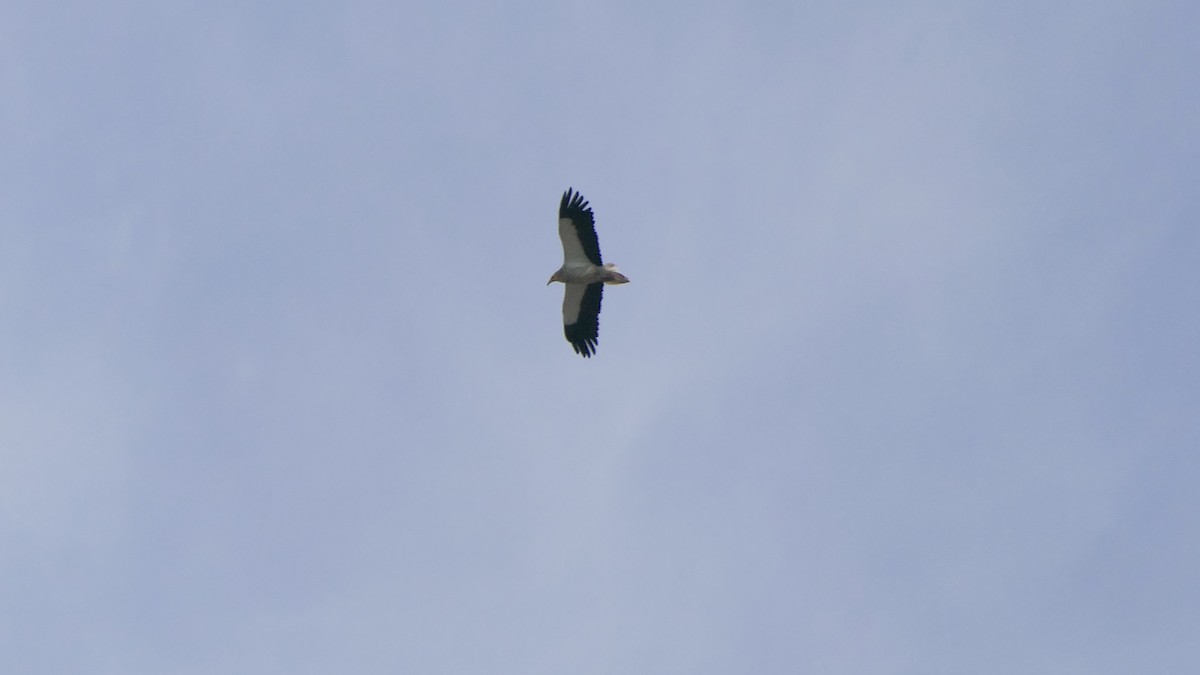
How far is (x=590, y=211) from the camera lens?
4650 cm

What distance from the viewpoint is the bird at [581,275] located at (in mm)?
46469

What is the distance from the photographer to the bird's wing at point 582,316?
48.5 metres

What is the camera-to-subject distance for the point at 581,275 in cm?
4750

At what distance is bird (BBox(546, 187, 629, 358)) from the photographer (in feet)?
152

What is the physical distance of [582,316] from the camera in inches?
1930

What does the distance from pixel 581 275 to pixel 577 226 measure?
1.80m

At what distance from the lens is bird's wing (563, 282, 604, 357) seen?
4850 centimetres

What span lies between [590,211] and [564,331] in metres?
4.87

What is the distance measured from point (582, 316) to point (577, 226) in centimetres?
378

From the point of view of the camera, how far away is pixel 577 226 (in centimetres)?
4653

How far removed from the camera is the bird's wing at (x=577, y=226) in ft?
152

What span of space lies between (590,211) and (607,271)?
80.2 inches

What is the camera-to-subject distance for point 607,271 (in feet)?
154

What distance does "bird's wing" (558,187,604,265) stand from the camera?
4641 centimetres
